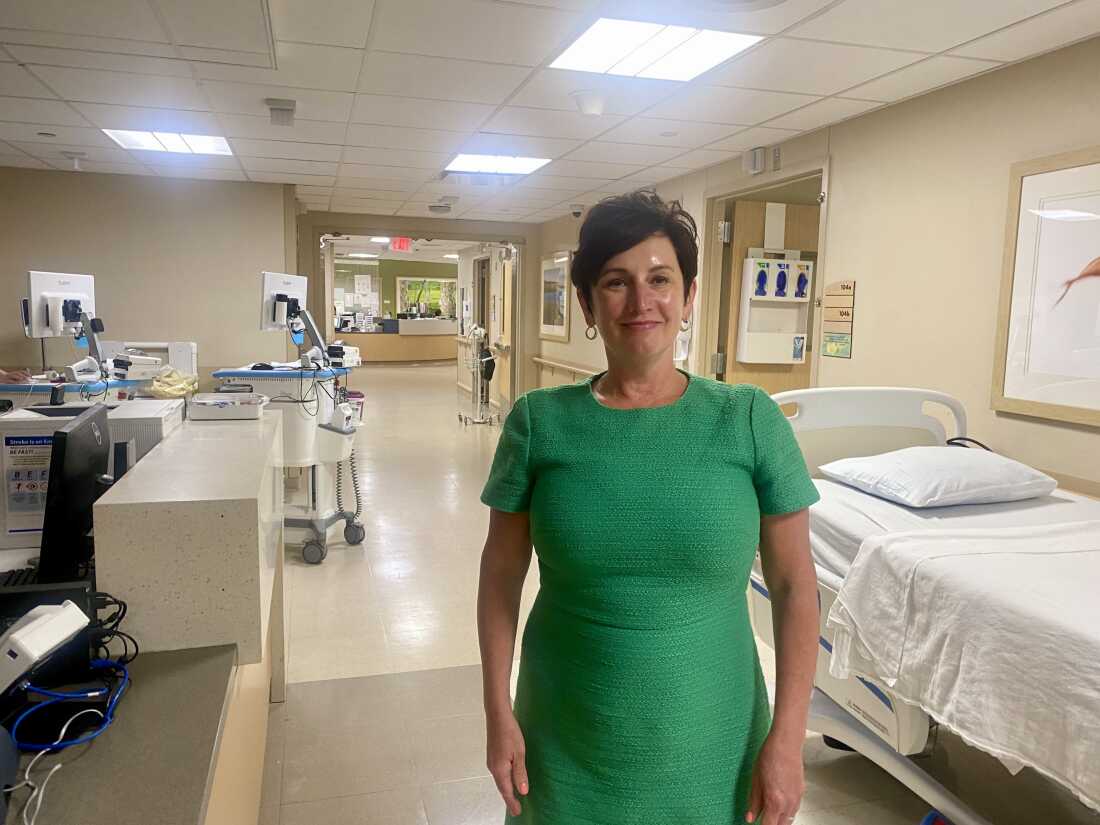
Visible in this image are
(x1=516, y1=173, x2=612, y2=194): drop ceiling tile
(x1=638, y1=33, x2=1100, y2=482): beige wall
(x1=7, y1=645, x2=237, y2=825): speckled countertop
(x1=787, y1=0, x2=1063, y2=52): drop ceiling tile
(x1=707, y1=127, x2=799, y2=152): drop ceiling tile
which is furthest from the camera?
(x1=516, y1=173, x2=612, y2=194): drop ceiling tile

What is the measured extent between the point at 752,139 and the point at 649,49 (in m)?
1.67

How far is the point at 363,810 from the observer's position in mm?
2352

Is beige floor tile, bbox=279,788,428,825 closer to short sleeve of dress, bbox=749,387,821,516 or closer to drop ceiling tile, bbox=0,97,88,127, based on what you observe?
short sleeve of dress, bbox=749,387,821,516

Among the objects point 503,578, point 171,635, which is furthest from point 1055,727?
point 171,635

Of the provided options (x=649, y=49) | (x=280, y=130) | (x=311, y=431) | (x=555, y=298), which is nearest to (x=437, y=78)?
(x=649, y=49)

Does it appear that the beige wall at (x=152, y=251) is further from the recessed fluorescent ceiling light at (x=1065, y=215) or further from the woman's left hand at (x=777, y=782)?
the woman's left hand at (x=777, y=782)

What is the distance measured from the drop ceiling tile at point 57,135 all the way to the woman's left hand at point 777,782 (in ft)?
16.8

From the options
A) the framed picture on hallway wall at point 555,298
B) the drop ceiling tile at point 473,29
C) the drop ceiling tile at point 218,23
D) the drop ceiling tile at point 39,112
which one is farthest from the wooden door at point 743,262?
the drop ceiling tile at point 39,112

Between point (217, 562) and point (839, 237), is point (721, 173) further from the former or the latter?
point (217, 562)

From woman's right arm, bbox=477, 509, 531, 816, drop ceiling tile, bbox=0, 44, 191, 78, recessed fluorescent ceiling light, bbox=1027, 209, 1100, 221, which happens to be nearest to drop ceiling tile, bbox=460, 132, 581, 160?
drop ceiling tile, bbox=0, 44, 191, 78

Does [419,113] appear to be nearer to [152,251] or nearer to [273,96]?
[273,96]

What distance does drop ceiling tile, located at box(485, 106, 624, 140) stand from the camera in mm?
4012

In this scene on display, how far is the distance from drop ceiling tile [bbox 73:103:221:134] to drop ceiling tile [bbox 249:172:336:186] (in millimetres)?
1470

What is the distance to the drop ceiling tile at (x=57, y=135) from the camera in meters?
4.61
